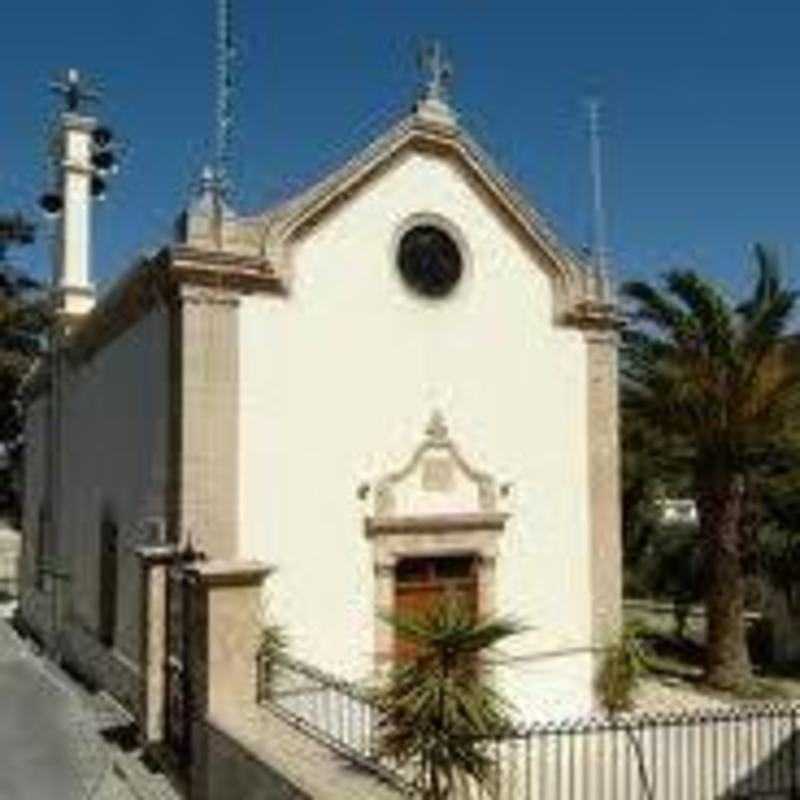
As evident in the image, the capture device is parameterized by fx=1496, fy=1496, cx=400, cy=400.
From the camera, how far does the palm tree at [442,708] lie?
39.1 ft

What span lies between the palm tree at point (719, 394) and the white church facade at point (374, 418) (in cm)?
554

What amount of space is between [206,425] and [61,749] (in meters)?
4.25

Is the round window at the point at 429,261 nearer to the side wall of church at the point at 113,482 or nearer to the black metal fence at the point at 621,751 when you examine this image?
the side wall of church at the point at 113,482

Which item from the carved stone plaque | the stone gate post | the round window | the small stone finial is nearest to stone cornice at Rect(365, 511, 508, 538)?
the carved stone plaque

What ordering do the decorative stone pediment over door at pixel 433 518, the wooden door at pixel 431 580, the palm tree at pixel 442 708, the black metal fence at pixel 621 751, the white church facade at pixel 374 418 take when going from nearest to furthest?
the palm tree at pixel 442 708 < the black metal fence at pixel 621 751 < the white church facade at pixel 374 418 < the decorative stone pediment over door at pixel 433 518 < the wooden door at pixel 431 580

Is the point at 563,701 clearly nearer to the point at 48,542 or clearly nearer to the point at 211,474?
the point at 211,474

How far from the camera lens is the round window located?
2070cm

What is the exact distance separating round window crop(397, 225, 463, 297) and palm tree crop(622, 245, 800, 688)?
7756 millimetres

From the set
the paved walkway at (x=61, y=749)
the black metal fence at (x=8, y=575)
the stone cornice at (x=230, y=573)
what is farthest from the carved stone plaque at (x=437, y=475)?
the black metal fence at (x=8, y=575)

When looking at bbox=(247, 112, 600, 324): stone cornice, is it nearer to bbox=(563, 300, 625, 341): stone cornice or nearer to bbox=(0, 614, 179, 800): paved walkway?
bbox=(563, 300, 625, 341): stone cornice

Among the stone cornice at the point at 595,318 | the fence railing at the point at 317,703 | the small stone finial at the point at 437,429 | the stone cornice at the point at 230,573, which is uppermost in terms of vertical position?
the stone cornice at the point at 595,318

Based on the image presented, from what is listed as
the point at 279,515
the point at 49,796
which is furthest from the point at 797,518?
the point at 49,796

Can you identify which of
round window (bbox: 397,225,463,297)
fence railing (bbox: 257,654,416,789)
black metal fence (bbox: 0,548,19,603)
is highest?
round window (bbox: 397,225,463,297)

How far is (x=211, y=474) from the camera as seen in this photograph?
1870cm
